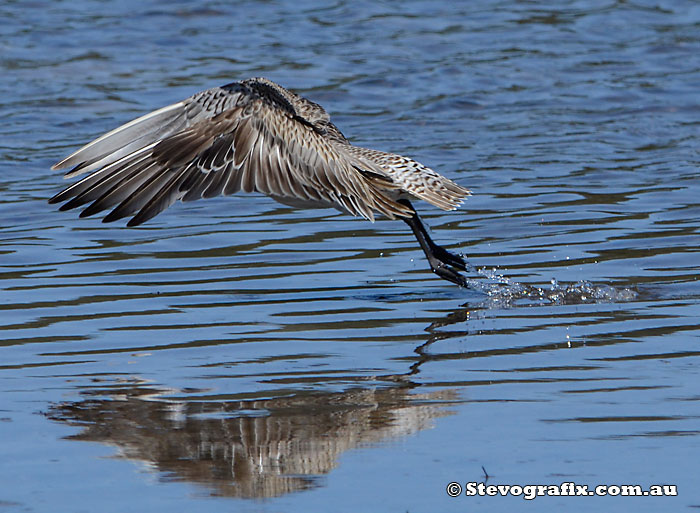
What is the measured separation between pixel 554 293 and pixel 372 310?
96 cm

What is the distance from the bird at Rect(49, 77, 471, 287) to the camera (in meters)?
6.68

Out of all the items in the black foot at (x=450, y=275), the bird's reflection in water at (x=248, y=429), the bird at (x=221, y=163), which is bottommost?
the black foot at (x=450, y=275)

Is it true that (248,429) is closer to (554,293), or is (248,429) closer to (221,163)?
(221,163)

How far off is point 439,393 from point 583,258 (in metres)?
3.03

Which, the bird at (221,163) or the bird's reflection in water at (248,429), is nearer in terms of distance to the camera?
the bird's reflection in water at (248,429)

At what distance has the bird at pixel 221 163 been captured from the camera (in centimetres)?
668

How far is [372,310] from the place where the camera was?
274 inches

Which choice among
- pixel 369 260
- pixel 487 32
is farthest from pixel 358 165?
pixel 487 32

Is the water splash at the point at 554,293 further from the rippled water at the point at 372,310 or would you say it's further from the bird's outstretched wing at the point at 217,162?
the bird's outstretched wing at the point at 217,162

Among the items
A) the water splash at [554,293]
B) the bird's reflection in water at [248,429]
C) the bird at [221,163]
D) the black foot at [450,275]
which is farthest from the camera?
the black foot at [450,275]

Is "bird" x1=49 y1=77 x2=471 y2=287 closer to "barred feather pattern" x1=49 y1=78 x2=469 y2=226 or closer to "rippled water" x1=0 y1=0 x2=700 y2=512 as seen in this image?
"barred feather pattern" x1=49 y1=78 x2=469 y2=226

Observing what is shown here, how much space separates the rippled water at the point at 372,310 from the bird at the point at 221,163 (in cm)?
56

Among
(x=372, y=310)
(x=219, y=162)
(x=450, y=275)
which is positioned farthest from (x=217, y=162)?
(x=450, y=275)

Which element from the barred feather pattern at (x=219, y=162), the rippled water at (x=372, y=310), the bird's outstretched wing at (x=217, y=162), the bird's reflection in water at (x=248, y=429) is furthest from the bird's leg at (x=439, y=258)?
the bird's reflection in water at (x=248, y=429)
